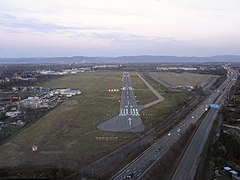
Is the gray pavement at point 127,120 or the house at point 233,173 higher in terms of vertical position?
the gray pavement at point 127,120

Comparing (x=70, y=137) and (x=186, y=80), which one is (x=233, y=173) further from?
(x=186, y=80)

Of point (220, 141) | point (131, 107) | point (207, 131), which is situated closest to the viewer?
point (220, 141)

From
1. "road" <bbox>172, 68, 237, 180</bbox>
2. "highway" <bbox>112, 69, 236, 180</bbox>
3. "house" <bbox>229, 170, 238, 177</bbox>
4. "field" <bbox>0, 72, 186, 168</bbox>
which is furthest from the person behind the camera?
"field" <bbox>0, 72, 186, 168</bbox>

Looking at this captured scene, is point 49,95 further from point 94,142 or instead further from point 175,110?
point 94,142

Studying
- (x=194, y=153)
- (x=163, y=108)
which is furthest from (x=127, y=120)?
(x=194, y=153)

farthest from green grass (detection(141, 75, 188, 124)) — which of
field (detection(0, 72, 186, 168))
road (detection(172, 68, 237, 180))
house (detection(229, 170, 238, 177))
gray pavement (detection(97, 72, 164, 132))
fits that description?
house (detection(229, 170, 238, 177))

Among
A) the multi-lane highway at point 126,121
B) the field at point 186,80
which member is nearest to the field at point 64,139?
the multi-lane highway at point 126,121

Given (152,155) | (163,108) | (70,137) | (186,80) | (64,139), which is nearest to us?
(152,155)

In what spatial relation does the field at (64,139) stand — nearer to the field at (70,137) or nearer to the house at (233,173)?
the field at (70,137)

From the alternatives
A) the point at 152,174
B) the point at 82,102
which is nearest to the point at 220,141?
the point at 152,174

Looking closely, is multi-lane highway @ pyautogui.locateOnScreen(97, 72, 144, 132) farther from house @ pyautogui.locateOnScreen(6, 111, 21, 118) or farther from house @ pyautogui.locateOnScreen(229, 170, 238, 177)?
house @ pyautogui.locateOnScreen(6, 111, 21, 118)

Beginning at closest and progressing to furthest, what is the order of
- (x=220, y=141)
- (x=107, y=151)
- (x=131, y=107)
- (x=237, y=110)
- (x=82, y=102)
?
(x=107, y=151)
(x=220, y=141)
(x=237, y=110)
(x=131, y=107)
(x=82, y=102)
